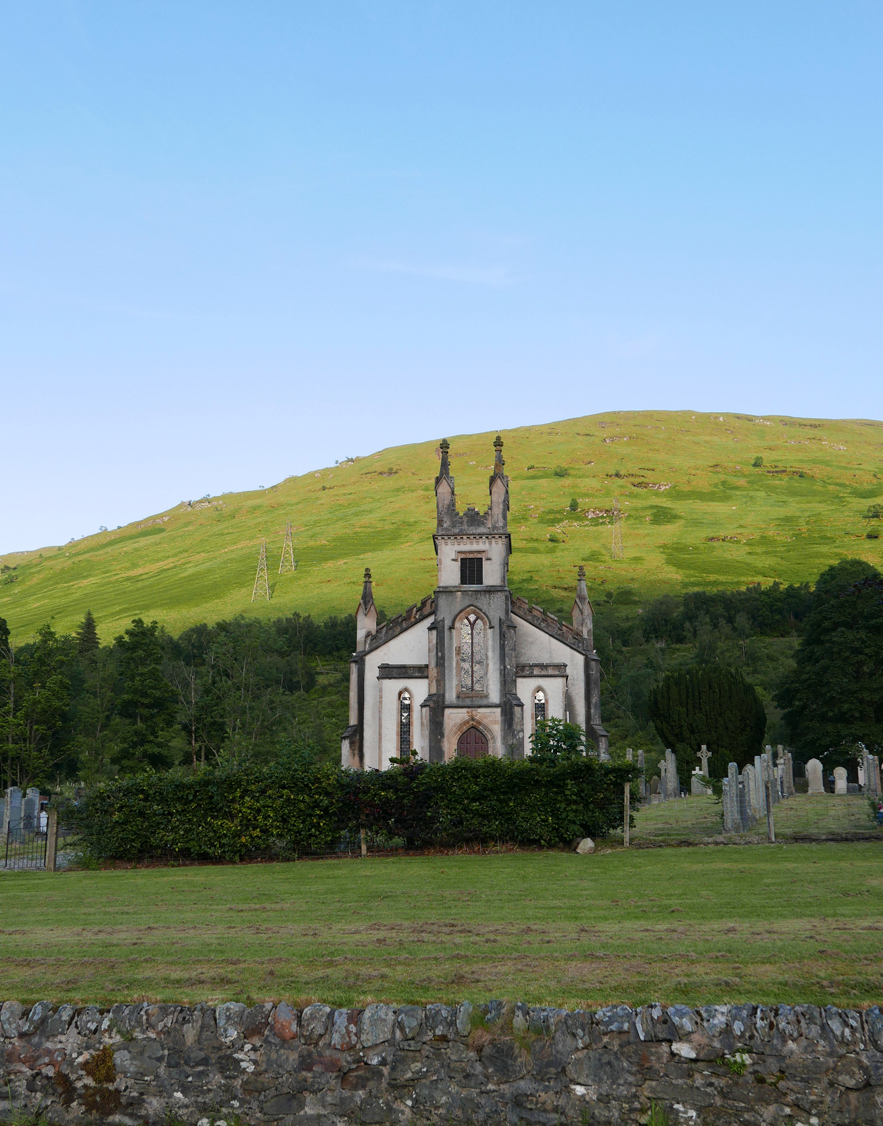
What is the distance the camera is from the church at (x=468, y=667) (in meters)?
45.4

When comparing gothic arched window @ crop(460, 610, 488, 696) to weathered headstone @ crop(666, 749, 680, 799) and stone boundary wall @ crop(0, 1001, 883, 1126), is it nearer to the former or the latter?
weathered headstone @ crop(666, 749, 680, 799)

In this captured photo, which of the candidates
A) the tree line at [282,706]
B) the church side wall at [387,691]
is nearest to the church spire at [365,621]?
the church side wall at [387,691]

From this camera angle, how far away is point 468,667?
46375 millimetres

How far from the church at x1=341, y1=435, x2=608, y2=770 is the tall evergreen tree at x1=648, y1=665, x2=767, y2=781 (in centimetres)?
1492

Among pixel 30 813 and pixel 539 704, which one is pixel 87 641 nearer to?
pixel 30 813

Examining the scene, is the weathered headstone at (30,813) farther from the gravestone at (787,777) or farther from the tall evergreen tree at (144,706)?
the gravestone at (787,777)

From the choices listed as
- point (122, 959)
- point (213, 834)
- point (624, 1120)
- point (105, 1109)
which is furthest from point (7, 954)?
point (213, 834)

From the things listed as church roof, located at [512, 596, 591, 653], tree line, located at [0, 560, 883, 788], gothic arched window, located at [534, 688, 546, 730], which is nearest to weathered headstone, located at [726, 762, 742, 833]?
tree line, located at [0, 560, 883, 788]

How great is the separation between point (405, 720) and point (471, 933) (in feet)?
111

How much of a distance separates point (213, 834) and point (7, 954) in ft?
37.7

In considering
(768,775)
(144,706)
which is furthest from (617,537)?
(768,775)

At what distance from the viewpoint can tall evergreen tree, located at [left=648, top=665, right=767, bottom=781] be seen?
58.5m

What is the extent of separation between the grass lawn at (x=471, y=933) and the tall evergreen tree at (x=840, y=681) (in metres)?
32.4

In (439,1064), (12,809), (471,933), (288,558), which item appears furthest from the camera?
(288,558)
